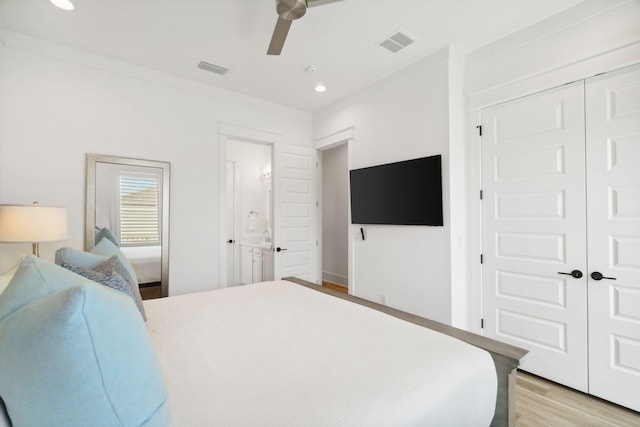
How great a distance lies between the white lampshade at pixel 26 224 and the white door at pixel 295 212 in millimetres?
2250

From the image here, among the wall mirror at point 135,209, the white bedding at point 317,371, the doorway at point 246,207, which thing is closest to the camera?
the white bedding at point 317,371

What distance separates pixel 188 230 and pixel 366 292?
220cm

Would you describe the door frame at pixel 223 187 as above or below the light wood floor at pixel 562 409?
above

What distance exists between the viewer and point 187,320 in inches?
64.6

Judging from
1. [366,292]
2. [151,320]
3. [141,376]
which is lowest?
[366,292]

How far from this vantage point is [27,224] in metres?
2.03

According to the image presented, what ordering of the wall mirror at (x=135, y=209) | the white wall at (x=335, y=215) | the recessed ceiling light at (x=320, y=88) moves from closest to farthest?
the wall mirror at (x=135, y=209) → the recessed ceiling light at (x=320, y=88) → the white wall at (x=335, y=215)

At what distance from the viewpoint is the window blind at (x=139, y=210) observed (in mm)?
2871

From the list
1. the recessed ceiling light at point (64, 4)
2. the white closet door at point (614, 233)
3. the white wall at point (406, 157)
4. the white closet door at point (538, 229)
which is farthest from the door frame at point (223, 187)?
the white closet door at point (614, 233)

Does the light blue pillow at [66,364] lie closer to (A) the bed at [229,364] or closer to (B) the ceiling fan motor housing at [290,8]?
(A) the bed at [229,364]

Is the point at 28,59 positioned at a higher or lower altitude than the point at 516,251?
higher

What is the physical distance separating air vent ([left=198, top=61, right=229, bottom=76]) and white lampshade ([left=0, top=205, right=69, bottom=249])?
73.7 inches

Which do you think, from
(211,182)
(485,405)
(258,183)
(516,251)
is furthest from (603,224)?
(258,183)

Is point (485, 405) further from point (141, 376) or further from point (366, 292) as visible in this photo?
point (366, 292)
